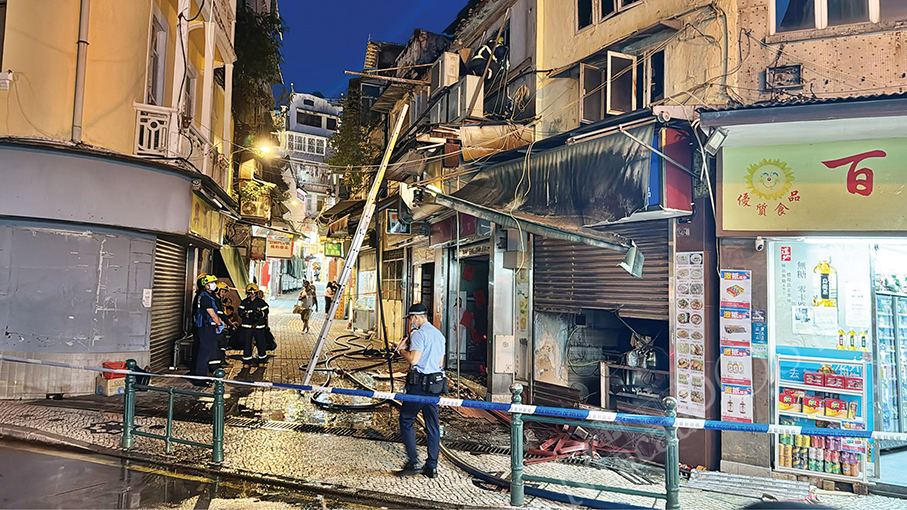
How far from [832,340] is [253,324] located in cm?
1314

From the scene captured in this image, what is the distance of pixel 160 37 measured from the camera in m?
12.9

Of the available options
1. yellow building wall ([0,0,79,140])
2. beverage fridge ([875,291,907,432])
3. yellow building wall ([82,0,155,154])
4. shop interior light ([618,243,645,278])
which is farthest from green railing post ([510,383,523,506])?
yellow building wall ([0,0,79,140])

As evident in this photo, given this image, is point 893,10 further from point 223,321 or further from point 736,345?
point 223,321

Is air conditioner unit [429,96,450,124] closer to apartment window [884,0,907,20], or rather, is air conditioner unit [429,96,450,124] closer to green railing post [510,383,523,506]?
apartment window [884,0,907,20]

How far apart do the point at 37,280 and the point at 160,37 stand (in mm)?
6107

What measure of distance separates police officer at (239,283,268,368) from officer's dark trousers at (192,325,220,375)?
271 cm

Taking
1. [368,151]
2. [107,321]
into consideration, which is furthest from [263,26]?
[107,321]

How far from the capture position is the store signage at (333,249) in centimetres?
2690

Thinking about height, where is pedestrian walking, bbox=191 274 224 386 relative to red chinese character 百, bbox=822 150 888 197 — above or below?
below

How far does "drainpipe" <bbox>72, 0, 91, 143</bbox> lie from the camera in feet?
32.9

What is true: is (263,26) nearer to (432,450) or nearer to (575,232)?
(575,232)

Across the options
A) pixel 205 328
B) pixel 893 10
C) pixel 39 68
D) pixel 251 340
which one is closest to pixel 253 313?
pixel 251 340

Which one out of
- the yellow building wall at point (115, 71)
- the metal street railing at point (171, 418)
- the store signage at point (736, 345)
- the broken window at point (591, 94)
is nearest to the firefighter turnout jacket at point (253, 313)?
the yellow building wall at point (115, 71)

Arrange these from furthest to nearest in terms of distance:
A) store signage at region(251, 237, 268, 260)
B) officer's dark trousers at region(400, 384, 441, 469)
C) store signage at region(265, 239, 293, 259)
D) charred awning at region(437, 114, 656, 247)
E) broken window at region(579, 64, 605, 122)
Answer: store signage at region(265, 239, 293, 259), store signage at region(251, 237, 268, 260), broken window at region(579, 64, 605, 122), charred awning at region(437, 114, 656, 247), officer's dark trousers at region(400, 384, 441, 469)
